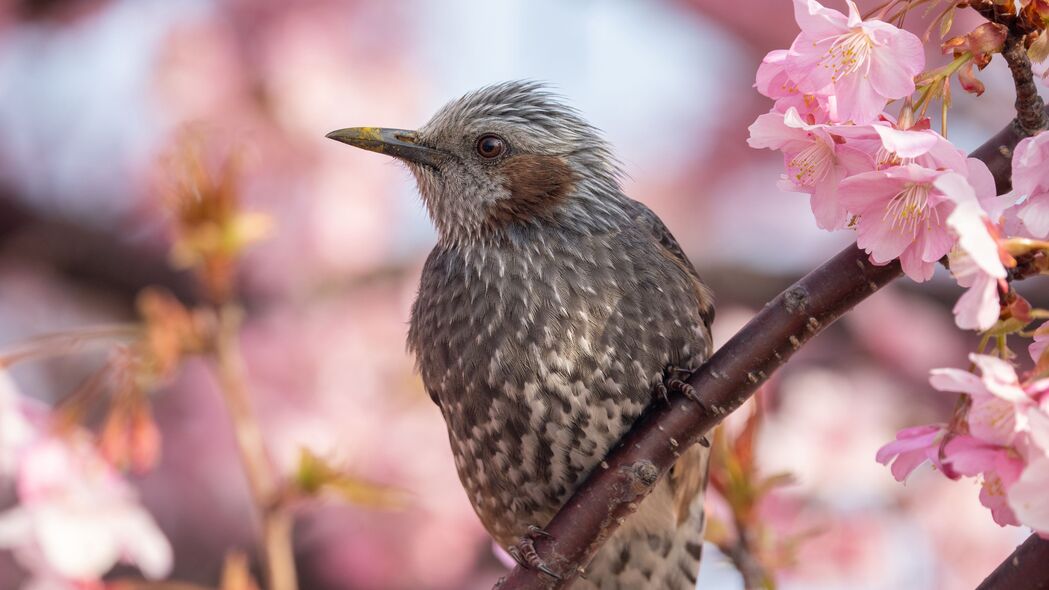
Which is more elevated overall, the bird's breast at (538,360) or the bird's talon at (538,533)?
the bird's breast at (538,360)

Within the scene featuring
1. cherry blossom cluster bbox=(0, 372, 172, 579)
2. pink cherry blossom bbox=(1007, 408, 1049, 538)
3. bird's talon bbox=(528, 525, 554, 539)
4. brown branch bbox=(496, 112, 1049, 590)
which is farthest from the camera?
cherry blossom cluster bbox=(0, 372, 172, 579)

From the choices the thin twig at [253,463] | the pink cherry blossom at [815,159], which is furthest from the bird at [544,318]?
the pink cherry blossom at [815,159]

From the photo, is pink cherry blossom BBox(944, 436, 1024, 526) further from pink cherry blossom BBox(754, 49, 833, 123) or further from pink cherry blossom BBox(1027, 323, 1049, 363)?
pink cherry blossom BBox(754, 49, 833, 123)

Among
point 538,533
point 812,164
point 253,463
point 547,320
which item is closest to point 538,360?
point 547,320

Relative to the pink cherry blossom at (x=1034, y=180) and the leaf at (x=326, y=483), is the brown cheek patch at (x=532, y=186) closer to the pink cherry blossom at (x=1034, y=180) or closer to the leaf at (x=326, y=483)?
the leaf at (x=326, y=483)

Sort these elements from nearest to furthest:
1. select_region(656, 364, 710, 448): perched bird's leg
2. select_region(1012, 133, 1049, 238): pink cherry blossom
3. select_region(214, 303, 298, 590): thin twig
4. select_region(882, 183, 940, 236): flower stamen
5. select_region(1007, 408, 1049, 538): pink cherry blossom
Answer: select_region(1007, 408, 1049, 538): pink cherry blossom → select_region(1012, 133, 1049, 238): pink cherry blossom → select_region(882, 183, 940, 236): flower stamen → select_region(656, 364, 710, 448): perched bird's leg → select_region(214, 303, 298, 590): thin twig

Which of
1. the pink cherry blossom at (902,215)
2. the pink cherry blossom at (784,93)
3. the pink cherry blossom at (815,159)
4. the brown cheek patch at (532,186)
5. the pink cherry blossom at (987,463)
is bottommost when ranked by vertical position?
the pink cherry blossom at (987,463)

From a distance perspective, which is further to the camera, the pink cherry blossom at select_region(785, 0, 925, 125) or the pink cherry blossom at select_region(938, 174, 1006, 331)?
the pink cherry blossom at select_region(785, 0, 925, 125)

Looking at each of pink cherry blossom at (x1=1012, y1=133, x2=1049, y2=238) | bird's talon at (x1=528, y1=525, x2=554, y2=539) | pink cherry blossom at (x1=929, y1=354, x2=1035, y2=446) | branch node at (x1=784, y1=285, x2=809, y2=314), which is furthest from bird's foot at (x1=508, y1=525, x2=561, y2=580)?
pink cherry blossom at (x1=1012, y1=133, x2=1049, y2=238)
